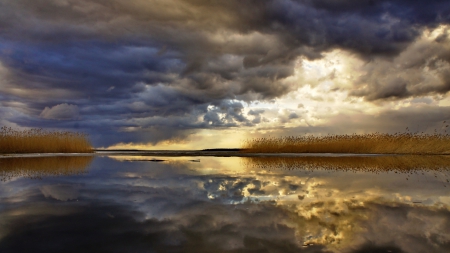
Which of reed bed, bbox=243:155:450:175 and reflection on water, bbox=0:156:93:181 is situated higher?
reflection on water, bbox=0:156:93:181

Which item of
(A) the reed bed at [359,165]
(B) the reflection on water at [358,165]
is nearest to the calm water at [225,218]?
(A) the reed bed at [359,165]

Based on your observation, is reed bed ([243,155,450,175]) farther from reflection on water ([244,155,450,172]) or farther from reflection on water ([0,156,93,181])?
reflection on water ([0,156,93,181])

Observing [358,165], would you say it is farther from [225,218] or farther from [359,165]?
[225,218]

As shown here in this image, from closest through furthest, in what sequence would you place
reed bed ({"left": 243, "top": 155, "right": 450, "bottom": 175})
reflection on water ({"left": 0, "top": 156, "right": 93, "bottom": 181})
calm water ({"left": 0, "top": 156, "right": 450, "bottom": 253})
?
calm water ({"left": 0, "top": 156, "right": 450, "bottom": 253})
reflection on water ({"left": 0, "top": 156, "right": 93, "bottom": 181})
reed bed ({"left": 243, "top": 155, "right": 450, "bottom": 175})

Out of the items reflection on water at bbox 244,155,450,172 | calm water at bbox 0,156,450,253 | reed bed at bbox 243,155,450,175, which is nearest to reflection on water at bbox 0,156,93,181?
calm water at bbox 0,156,450,253

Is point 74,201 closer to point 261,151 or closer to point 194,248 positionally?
point 194,248

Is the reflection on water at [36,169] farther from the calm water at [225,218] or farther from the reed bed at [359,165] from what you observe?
the reed bed at [359,165]

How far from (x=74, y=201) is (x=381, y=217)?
200 inches

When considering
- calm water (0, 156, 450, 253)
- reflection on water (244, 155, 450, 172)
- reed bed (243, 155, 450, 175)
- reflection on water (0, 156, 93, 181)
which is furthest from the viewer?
reflection on water (244, 155, 450, 172)

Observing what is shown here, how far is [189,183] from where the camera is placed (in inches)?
294

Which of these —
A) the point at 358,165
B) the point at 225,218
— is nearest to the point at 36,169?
the point at 225,218

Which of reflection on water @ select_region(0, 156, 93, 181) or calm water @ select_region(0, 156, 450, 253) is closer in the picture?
calm water @ select_region(0, 156, 450, 253)

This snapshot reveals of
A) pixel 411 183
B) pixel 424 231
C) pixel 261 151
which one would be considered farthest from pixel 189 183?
pixel 261 151

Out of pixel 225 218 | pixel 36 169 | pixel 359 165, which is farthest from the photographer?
pixel 359 165
